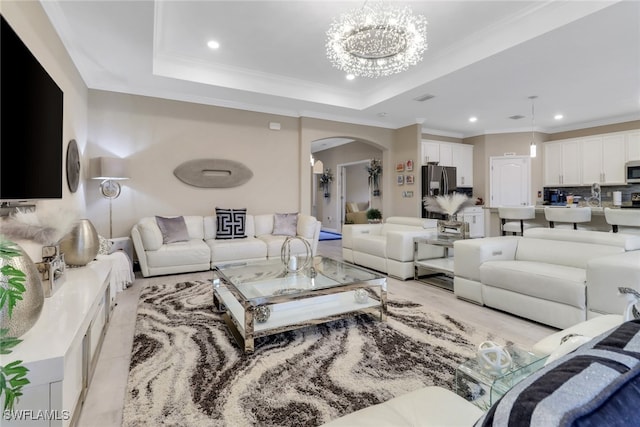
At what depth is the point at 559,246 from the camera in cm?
304

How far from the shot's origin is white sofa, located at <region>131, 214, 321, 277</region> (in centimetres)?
417

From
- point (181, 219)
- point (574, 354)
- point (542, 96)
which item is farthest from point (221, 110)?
point (574, 354)

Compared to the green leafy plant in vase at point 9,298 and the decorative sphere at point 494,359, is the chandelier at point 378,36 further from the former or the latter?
the green leafy plant in vase at point 9,298

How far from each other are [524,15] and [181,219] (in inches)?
193

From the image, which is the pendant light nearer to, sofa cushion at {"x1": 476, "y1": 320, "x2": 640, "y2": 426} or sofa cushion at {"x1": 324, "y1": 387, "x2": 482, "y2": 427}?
sofa cushion at {"x1": 324, "y1": 387, "x2": 482, "y2": 427}

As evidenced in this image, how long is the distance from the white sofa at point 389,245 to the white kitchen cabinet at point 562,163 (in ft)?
14.3

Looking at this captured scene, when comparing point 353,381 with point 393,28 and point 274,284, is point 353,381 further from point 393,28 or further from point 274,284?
point 393,28

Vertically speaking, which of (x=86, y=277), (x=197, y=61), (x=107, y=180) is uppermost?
(x=197, y=61)

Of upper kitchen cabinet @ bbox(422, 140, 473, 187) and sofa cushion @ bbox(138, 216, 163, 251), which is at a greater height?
upper kitchen cabinet @ bbox(422, 140, 473, 187)

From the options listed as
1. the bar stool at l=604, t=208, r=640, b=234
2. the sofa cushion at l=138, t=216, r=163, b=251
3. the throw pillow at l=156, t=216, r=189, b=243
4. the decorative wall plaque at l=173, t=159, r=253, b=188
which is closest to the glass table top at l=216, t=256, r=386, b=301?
the sofa cushion at l=138, t=216, r=163, b=251

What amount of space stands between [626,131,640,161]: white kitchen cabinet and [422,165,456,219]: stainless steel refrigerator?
313 cm

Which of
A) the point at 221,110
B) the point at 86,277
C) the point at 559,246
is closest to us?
the point at 86,277

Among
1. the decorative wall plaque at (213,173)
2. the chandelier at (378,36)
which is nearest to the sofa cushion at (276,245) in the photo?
the decorative wall plaque at (213,173)

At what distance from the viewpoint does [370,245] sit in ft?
15.5
